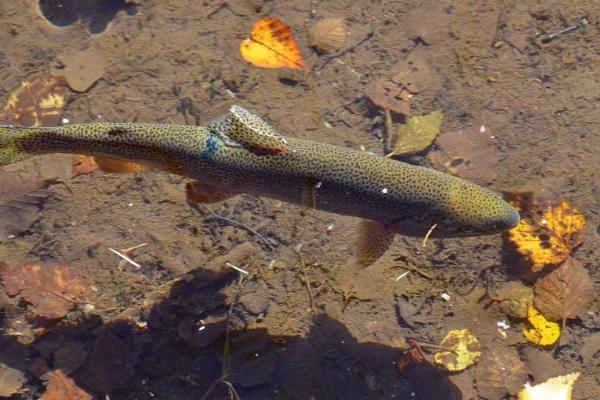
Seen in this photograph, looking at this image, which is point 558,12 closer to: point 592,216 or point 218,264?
point 592,216

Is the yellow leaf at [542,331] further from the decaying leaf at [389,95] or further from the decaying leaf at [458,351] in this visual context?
the decaying leaf at [389,95]

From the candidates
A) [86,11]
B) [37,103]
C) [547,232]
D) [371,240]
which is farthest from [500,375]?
[86,11]

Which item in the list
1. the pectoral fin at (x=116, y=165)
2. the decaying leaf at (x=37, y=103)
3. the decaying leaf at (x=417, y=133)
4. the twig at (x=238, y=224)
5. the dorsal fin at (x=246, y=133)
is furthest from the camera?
the decaying leaf at (x=37, y=103)

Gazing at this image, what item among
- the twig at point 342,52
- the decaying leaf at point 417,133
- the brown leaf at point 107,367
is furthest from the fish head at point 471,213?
the brown leaf at point 107,367

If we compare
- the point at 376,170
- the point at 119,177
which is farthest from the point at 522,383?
the point at 119,177

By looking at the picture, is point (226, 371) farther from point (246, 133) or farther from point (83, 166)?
point (83, 166)

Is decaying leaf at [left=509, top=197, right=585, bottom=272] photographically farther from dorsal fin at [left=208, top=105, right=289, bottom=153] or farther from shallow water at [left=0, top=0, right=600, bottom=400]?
dorsal fin at [left=208, top=105, right=289, bottom=153]

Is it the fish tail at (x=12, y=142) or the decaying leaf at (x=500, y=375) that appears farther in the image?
the decaying leaf at (x=500, y=375)

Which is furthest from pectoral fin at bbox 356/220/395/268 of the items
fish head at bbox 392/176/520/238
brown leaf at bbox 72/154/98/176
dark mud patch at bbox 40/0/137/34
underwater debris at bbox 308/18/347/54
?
dark mud patch at bbox 40/0/137/34
